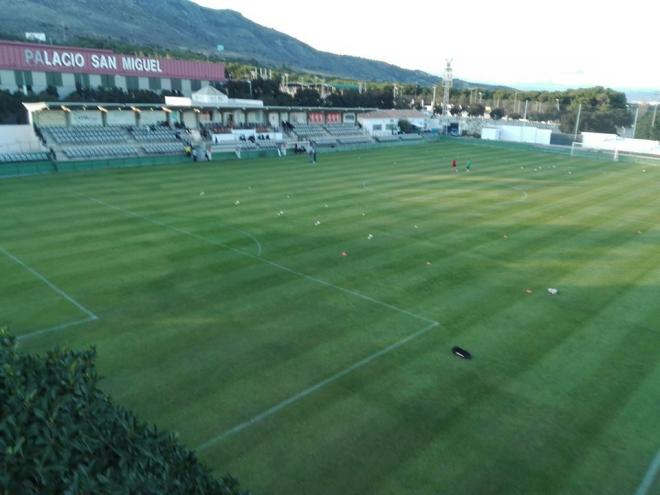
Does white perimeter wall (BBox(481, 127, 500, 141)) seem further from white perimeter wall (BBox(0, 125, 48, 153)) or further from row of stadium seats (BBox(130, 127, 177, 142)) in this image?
white perimeter wall (BBox(0, 125, 48, 153))

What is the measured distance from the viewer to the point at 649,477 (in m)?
8.81

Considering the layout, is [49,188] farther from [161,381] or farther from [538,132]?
[538,132]

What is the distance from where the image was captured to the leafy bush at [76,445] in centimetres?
505

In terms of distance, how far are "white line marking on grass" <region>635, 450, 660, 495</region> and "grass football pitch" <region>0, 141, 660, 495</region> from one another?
0.09 ft

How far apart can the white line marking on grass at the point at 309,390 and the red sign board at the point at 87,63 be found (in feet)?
179

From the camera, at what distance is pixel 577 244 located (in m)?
22.5

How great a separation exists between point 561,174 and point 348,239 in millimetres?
30816

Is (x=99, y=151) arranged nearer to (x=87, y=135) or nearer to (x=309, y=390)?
(x=87, y=135)

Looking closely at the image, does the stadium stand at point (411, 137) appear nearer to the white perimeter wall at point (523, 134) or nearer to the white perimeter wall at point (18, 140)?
the white perimeter wall at point (523, 134)

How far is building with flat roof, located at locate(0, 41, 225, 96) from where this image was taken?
2026 inches

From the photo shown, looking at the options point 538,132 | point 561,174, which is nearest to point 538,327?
point 561,174

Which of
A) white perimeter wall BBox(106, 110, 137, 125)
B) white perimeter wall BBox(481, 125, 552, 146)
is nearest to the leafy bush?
white perimeter wall BBox(106, 110, 137, 125)

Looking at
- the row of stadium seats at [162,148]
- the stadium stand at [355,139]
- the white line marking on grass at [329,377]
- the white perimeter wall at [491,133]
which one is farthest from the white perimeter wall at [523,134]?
the white line marking on grass at [329,377]

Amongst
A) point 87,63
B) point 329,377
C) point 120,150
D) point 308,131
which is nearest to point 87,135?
point 120,150
